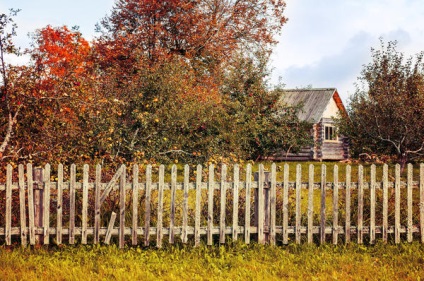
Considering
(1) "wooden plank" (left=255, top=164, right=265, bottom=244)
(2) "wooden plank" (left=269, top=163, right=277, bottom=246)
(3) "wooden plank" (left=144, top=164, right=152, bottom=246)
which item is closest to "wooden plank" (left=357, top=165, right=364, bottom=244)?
(2) "wooden plank" (left=269, top=163, right=277, bottom=246)

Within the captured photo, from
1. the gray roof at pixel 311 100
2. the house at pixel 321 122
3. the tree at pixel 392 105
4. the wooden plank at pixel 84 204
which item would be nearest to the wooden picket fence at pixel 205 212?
the wooden plank at pixel 84 204

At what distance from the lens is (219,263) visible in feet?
26.6

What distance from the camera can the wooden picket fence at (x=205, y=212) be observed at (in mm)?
8742

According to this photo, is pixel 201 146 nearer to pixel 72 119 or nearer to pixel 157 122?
pixel 157 122

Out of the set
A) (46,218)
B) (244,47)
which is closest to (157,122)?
(46,218)

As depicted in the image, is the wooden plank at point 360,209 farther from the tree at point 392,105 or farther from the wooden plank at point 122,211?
the tree at point 392,105

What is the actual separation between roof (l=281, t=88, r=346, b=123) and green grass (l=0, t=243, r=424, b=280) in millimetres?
24870

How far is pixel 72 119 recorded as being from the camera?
11297 millimetres

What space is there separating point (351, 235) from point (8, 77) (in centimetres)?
694

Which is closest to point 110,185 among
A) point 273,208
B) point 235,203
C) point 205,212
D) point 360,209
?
point 205,212

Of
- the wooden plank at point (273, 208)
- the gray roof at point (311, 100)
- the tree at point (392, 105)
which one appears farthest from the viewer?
the gray roof at point (311, 100)

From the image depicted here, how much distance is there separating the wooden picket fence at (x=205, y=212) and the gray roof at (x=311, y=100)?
23780mm

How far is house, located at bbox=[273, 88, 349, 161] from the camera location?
3406 centimetres

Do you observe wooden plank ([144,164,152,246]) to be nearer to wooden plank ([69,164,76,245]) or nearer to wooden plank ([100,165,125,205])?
wooden plank ([100,165,125,205])
